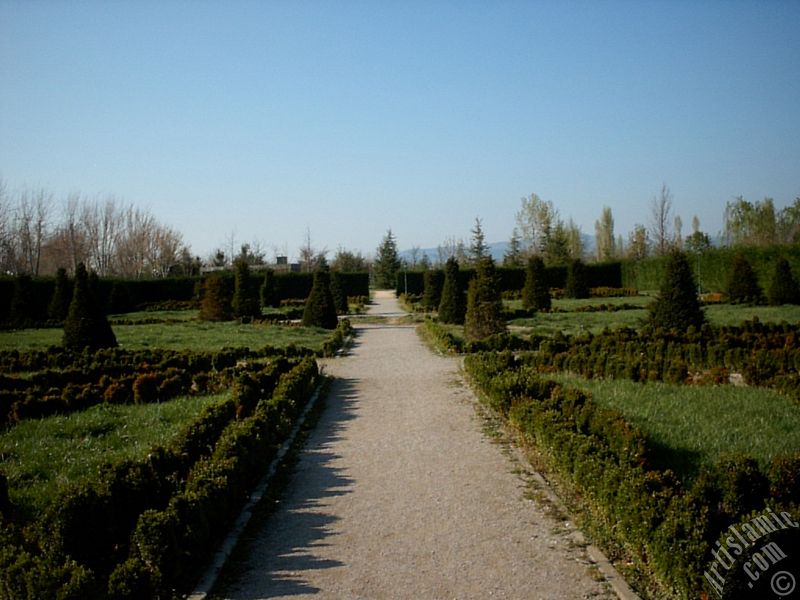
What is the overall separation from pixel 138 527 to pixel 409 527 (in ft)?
7.53

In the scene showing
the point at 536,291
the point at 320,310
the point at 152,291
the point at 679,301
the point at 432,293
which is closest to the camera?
the point at 679,301

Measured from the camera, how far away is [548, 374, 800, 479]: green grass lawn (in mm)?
7480

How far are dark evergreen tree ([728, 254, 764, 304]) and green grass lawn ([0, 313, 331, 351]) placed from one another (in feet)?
61.7

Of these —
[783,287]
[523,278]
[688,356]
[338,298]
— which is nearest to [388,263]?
[523,278]

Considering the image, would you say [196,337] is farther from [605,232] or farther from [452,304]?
[605,232]

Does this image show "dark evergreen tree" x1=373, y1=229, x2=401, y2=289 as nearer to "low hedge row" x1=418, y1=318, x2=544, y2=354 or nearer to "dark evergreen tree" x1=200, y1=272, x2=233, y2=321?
"dark evergreen tree" x1=200, y1=272, x2=233, y2=321

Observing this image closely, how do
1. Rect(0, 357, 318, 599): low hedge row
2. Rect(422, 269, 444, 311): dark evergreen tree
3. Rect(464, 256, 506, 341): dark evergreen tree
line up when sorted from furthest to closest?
Rect(422, 269, 444, 311): dark evergreen tree
Rect(464, 256, 506, 341): dark evergreen tree
Rect(0, 357, 318, 599): low hedge row

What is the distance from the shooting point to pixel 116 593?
14.0 feet

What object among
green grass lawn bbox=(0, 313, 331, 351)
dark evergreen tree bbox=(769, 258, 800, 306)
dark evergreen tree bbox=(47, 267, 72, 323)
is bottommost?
green grass lawn bbox=(0, 313, 331, 351)

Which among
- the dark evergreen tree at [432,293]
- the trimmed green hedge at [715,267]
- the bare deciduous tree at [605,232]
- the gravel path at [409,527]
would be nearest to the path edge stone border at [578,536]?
the gravel path at [409,527]

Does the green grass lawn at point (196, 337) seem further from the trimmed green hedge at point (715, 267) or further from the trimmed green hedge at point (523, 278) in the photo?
the trimmed green hedge at point (523, 278)

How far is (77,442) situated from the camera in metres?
8.85

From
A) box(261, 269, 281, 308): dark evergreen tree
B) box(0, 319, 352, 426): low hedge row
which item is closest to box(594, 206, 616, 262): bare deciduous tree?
box(261, 269, 281, 308): dark evergreen tree

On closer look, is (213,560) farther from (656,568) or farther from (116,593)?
(656,568)
